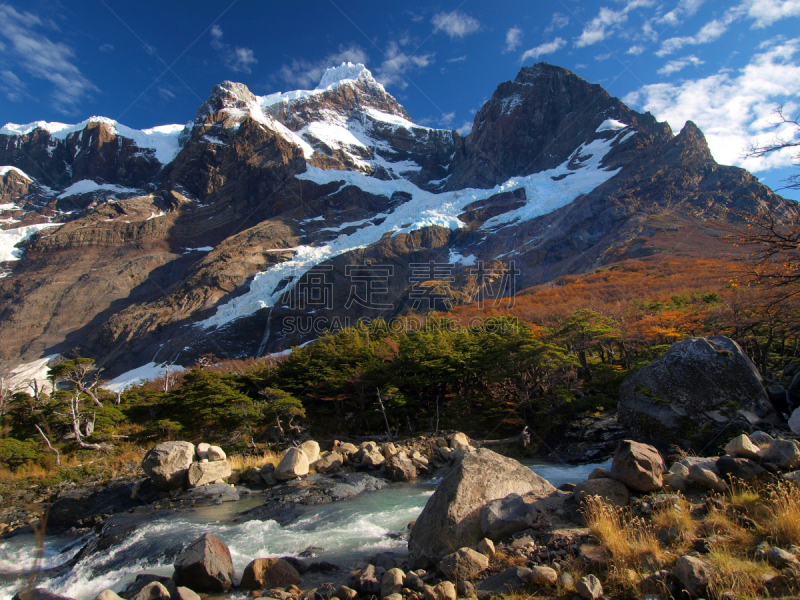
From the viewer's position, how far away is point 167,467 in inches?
510

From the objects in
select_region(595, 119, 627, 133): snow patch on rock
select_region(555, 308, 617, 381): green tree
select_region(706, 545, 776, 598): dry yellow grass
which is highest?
select_region(595, 119, 627, 133): snow patch on rock

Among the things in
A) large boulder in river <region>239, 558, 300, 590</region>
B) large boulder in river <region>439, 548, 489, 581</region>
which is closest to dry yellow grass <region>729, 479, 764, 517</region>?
large boulder in river <region>439, 548, 489, 581</region>

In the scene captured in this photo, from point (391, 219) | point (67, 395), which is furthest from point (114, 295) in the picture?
point (67, 395)

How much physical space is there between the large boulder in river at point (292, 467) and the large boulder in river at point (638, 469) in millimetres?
10573

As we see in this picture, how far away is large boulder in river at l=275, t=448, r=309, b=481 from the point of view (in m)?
13.4

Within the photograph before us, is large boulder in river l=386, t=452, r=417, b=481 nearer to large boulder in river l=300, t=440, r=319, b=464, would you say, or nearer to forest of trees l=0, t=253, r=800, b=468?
large boulder in river l=300, t=440, r=319, b=464

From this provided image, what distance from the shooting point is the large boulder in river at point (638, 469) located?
19.1 ft

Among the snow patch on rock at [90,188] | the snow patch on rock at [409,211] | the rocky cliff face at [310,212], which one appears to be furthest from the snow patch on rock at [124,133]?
the snow patch on rock at [409,211]

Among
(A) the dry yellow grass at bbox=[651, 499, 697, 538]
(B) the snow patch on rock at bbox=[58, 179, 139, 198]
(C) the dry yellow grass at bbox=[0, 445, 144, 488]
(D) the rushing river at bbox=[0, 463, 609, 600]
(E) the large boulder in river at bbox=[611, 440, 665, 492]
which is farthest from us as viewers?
(B) the snow patch on rock at bbox=[58, 179, 139, 198]

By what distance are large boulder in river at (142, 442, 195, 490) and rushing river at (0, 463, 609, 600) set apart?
1906 millimetres

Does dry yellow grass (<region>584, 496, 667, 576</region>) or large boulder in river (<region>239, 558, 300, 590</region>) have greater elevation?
dry yellow grass (<region>584, 496, 667, 576</region>)

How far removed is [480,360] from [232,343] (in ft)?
245

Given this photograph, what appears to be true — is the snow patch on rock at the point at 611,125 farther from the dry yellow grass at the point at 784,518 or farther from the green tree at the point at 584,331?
the dry yellow grass at the point at 784,518

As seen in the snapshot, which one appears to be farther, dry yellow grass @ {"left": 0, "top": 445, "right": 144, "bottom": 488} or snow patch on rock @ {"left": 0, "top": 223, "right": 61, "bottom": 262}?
snow patch on rock @ {"left": 0, "top": 223, "right": 61, "bottom": 262}
